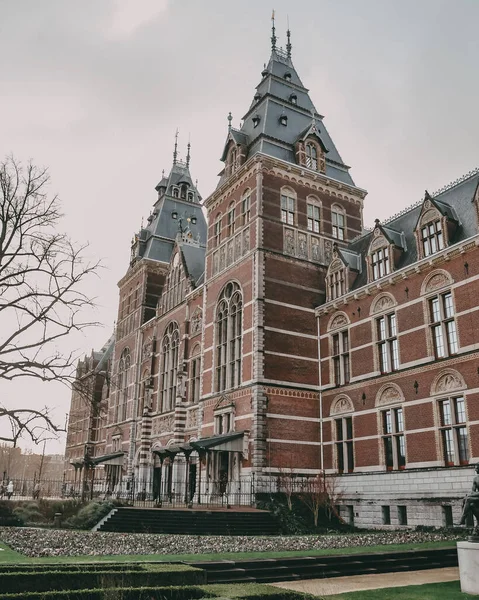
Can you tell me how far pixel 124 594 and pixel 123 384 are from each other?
4338 centimetres

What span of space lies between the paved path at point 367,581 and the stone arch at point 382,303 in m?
14.5

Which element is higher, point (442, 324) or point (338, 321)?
point (338, 321)

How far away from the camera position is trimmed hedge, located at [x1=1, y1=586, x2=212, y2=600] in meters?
8.39

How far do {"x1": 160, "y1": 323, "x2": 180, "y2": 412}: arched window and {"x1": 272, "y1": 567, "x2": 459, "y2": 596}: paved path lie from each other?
28950 millimetres

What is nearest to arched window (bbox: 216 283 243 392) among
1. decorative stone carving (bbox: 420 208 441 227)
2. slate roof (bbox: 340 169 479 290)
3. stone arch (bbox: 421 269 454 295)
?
slate roof (bbox: 340 169 479 290)

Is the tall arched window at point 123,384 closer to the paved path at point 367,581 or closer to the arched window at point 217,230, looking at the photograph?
the arched window at point 217,230

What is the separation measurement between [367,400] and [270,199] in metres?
13.3

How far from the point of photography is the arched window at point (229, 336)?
31891 mm

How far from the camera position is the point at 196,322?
39812 millimetres

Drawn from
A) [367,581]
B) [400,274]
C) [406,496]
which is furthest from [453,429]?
[367,581]

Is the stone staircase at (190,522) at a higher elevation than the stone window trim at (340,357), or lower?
→ lower

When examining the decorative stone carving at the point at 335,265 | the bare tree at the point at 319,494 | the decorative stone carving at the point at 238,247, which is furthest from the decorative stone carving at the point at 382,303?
the decorative stone carving at the point at 238,247

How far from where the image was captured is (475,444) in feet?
69.5

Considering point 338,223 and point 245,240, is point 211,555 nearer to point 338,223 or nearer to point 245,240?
point 245,240
